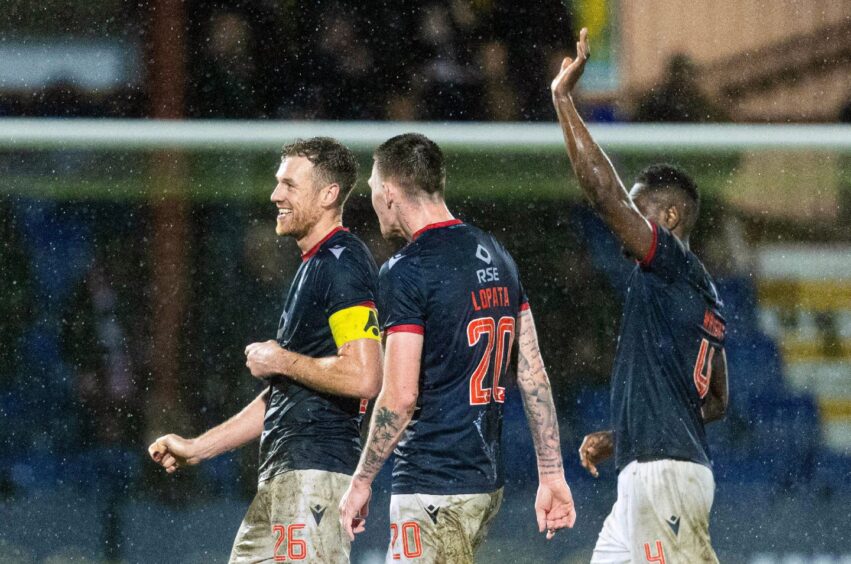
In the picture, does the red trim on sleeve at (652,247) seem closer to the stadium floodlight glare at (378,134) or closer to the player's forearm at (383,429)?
the player's forearm at (383,429)

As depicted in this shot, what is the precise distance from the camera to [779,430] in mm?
5965

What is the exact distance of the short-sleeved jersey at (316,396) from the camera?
3.11 metres

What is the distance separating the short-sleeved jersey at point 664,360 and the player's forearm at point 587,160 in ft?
0.62

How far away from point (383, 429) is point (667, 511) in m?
0.80

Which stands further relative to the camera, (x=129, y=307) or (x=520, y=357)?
(x=129, y=307)

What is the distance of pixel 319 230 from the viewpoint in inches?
131

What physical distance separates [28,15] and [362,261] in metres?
3.93

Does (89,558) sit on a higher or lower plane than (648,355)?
lower

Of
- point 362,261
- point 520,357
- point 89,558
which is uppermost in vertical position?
point 362,261

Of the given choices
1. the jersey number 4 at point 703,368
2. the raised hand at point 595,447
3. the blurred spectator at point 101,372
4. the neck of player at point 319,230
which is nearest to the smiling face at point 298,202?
the neck of player at point 319,230

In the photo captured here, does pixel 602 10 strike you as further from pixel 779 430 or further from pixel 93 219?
pixel 93 219

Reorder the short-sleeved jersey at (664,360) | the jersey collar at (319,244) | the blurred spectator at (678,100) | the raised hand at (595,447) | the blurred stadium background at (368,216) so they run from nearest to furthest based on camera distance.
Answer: the short-sleeved jersey at (664,360)
the jersey collar at (319,244)
the raised hand at (595,447)
the blurred stadium background at (368,216)
the blurred spectator at (678,100)

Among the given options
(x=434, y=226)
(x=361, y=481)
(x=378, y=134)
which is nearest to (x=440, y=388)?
(x=361, y=481)

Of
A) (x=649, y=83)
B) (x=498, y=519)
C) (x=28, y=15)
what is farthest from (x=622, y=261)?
(x=28, y=15)
